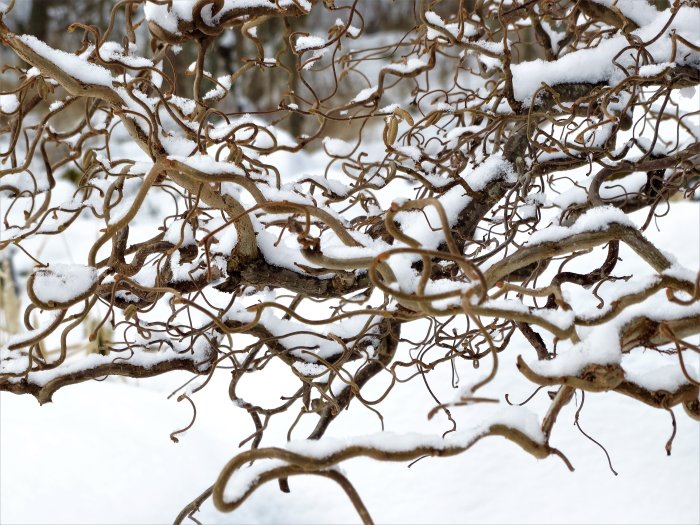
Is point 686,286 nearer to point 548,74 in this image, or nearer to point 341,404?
point 548,74

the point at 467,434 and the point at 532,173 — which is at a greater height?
the point at 532,173

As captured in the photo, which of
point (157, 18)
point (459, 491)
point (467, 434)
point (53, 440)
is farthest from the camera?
point (53, 440)

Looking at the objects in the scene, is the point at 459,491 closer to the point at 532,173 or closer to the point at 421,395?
the point at 421,395

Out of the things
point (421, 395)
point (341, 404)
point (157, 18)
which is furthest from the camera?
point (421, 395)

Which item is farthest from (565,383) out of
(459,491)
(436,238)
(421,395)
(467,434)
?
(421,395)

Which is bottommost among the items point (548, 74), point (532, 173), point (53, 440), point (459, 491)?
point (459, 491)

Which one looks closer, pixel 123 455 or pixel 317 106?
pixel 317 106

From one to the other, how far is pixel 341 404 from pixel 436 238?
30 cm

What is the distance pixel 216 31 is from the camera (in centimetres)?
58

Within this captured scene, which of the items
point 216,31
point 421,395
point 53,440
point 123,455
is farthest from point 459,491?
point 216,31

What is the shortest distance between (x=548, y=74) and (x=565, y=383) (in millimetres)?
451

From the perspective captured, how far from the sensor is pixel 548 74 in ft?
2.60

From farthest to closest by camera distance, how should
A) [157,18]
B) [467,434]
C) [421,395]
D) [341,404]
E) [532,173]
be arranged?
[421,395] < [341,404] < [532,173] < [157,18] < [467,434]

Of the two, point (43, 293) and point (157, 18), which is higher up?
point (157, 18)
